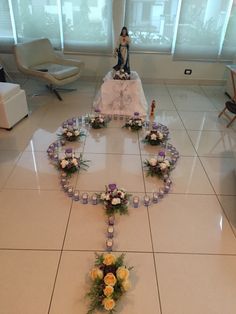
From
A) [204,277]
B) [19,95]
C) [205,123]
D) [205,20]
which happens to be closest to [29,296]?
[204,277]

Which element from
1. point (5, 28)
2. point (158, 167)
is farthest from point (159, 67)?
point (158, 167)

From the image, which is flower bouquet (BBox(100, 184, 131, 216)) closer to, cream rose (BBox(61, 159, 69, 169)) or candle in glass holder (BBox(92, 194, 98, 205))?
candle in glass holder (BBox(92, 194, 98, 205))

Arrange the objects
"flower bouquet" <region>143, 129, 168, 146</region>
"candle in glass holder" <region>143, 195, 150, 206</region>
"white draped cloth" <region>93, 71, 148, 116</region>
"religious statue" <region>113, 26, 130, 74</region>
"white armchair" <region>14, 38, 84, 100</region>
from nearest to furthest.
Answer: "candle in glass holder" <region>143, 195, 150, 206</region> < "flower bouquet" <region>143, 129, 168, 146</region> < "religious statue" <region>113, 26, 130, 74</region> < "white draped cloth" <region>93, 71, 148, 116</region> < "white armchair" <region>14, 38, 84, 100</region>

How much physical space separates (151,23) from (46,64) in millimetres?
1780

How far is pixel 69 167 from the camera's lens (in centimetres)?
230

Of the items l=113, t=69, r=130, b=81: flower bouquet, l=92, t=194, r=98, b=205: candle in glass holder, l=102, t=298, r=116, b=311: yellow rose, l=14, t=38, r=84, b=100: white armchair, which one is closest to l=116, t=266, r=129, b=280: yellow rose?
l=102, t=298, r=116, b=311: yellow rose

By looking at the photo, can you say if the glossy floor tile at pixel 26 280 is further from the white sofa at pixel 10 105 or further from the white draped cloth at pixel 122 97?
the white draped cloth at pixel 122 97

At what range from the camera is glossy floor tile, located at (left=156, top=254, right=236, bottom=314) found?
1.39m

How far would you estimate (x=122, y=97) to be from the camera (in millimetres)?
3402

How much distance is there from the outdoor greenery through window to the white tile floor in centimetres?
199

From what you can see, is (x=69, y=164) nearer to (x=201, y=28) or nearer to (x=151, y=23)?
(x=151, y=23)

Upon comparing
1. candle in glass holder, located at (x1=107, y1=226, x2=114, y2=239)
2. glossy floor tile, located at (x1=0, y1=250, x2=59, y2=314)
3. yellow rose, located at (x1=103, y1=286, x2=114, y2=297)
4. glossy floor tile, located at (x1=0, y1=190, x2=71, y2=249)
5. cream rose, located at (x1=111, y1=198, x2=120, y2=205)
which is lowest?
glossy floor tile, located at (x1=0, y1=250, x2=59, y2=314)

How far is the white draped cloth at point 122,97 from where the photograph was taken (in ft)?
10.9

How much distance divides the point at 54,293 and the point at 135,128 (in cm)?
204
